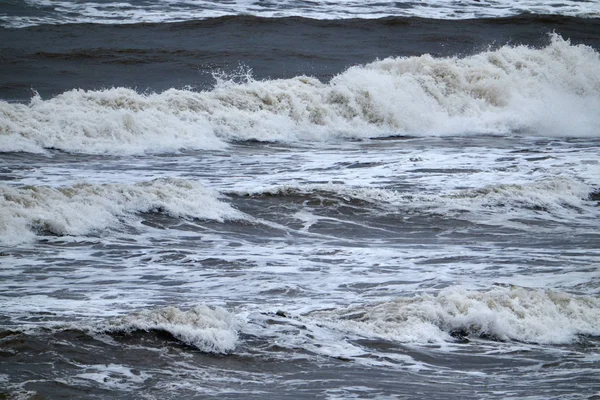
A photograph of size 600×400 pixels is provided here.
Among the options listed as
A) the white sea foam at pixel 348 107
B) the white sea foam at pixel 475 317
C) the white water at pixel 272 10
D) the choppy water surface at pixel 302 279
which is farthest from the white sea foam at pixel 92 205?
the white water at pixel 272 10

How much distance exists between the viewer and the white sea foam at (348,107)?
16.5 metres

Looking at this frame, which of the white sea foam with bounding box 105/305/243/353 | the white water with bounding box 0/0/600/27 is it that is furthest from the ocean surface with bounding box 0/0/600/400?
the white water with bounding box 0/0/600/27

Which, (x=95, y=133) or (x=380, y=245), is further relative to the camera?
(x=95, y=133)

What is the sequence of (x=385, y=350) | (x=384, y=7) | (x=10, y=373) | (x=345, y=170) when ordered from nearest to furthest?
(x=10, y=373), (x=385, y=350), (x=345, y=170), (x=384, y=7)

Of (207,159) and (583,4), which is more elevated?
(583,4)

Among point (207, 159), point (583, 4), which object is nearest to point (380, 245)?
point (207, 159)

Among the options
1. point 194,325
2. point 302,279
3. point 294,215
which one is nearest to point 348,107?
point 294,215

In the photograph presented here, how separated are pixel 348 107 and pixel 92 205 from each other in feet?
32.2

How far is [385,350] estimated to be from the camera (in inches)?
277

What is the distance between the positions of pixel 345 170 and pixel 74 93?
5.71 meters

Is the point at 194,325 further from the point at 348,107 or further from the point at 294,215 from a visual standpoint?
the point at 348,107

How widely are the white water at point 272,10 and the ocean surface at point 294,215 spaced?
1.04m

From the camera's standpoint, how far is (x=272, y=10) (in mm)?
29969

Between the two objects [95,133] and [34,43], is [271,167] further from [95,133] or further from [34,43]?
[34,43]
